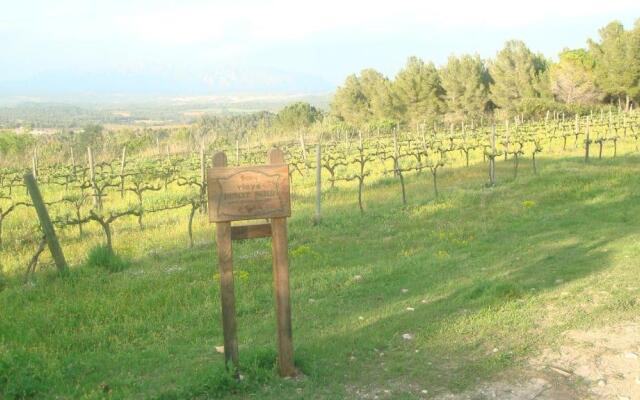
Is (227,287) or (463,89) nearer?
(227,287)

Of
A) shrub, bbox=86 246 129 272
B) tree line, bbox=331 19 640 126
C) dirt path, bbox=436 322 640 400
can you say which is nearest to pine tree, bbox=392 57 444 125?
tree line, bbox=331 19 640 126

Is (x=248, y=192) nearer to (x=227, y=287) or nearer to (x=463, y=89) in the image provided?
(x=227, y=287)

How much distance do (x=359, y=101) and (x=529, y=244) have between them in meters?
57.1

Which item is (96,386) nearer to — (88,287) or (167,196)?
(88,287)

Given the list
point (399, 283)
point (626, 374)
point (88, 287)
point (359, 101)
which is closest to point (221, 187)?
point (626, 374)

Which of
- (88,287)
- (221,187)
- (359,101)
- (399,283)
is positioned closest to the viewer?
(221,187)

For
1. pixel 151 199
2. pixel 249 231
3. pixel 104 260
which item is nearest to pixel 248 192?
pixel 249 231

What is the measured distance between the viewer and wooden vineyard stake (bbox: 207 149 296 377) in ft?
17.4

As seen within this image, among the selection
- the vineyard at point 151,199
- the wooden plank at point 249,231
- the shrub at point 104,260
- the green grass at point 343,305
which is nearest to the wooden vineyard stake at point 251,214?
the wooden plank at point 249,231

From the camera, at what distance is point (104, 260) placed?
10711mm

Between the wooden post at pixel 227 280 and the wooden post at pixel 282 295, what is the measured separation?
0.37 metres

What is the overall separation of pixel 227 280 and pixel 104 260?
19.5ft

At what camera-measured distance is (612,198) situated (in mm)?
15109

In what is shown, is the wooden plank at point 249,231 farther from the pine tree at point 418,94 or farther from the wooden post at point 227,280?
the pine tree at point 418,94
